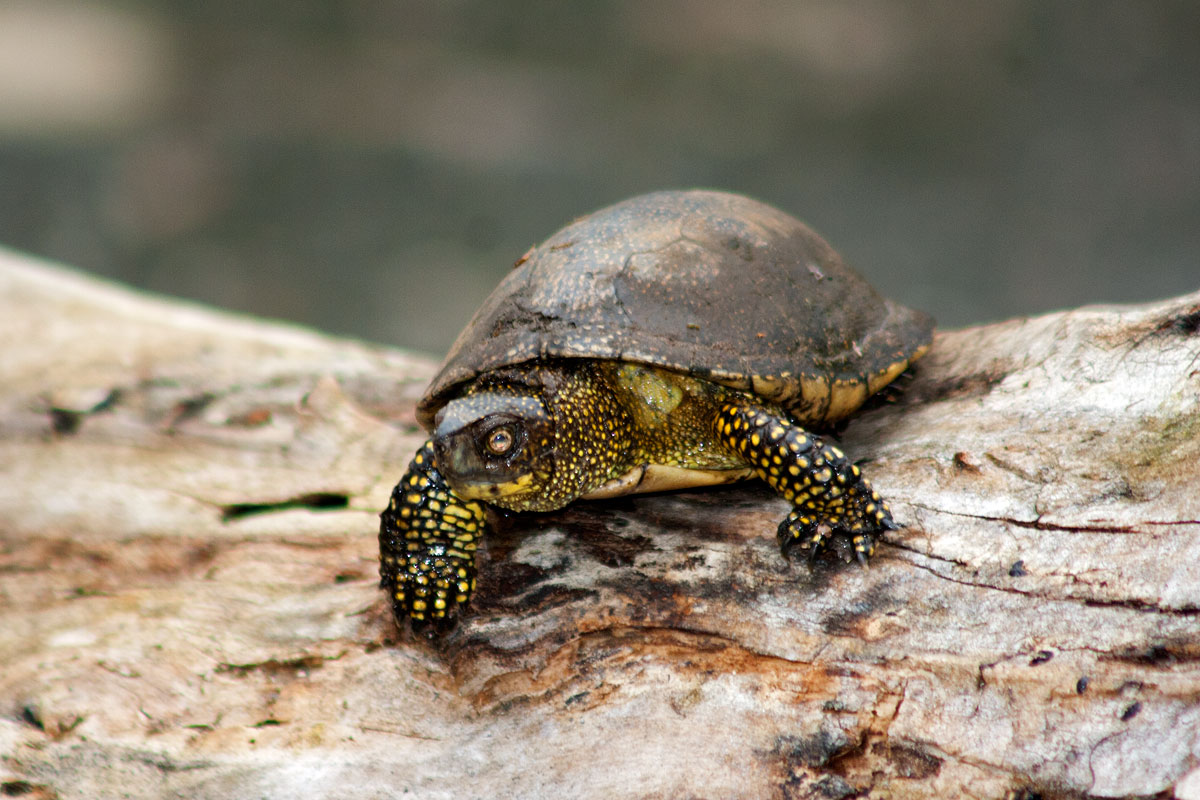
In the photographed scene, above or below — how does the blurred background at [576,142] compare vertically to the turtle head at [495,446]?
above

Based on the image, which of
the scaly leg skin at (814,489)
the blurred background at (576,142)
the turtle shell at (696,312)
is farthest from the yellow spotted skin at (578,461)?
the blurred background at (576,142)

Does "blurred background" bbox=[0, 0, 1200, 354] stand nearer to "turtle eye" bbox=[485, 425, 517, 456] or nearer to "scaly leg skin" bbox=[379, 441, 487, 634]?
"scaly leg skin" bbox=[379, 441, 487, 634]

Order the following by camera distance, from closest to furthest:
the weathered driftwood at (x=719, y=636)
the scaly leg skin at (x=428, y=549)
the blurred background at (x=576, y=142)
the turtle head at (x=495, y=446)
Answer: the weathered driftwood at (x=719, y=636), the turtle head at (x=495, y=446), the scaly leg skin at (x=428, y=549), the blurred background at (x=576, y=142)

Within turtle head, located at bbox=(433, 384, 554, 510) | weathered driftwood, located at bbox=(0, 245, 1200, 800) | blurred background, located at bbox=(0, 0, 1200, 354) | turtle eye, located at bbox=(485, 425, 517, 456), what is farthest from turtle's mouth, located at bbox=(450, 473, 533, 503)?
blurred background, located at bbox=(0, 0, 1200, 354)

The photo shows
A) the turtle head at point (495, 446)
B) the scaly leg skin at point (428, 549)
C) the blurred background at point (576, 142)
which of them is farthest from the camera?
the blurred background at point (576, 142)

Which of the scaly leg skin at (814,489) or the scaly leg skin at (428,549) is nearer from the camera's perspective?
the scaly leg skin at (814,489)

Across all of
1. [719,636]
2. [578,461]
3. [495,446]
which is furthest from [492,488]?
[719,636]

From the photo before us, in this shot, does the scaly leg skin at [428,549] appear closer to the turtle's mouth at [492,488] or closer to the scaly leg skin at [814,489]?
the turtle's mouth at [492,488]
